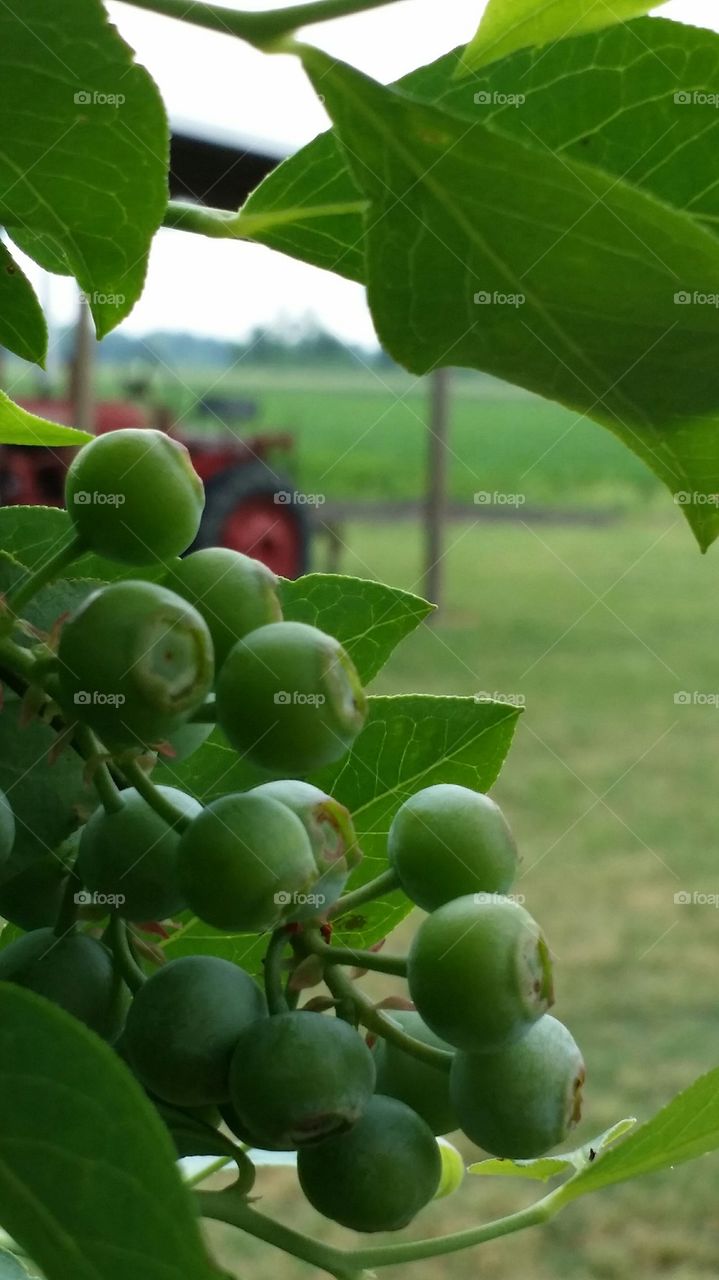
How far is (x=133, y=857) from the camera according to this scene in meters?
0.26

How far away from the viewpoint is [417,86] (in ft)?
0.98

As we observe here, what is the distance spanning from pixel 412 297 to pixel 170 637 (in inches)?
2.9

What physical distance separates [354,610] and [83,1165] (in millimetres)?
166

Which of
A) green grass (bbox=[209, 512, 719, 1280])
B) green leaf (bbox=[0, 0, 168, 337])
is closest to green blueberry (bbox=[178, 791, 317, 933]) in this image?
green leaf (bbox=[0, 0, 168, 337])

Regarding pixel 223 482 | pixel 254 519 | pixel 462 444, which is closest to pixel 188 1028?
pixel 223 482

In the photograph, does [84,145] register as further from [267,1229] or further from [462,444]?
[462,444]

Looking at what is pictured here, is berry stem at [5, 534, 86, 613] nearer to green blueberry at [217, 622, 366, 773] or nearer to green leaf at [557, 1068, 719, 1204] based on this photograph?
green blueberry at [217, 622, 366, 773]

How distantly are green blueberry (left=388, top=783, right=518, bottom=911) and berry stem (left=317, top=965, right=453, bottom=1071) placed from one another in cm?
2

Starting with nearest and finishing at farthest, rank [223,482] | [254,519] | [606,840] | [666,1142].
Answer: [666,1142]
[606,840]
[223,482]
[254,519]

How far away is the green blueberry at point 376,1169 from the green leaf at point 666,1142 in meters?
0.04

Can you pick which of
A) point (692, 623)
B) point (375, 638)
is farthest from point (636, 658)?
point (375, 638)

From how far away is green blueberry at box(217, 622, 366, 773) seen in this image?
241 millimetres

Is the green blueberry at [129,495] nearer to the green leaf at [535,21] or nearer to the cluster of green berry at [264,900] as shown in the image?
the cluster of green berry at [264,900]

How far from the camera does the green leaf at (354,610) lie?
0.33m
